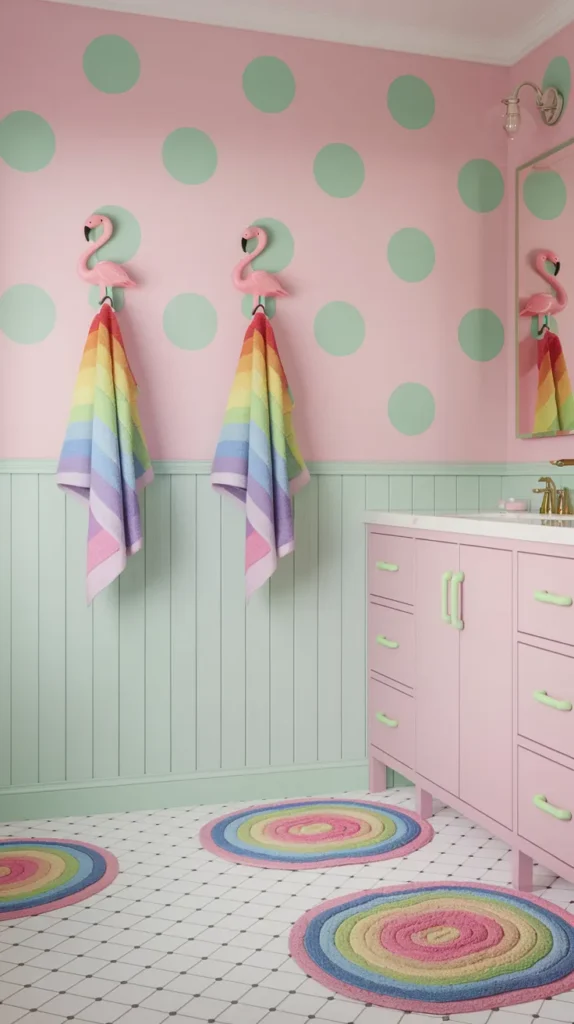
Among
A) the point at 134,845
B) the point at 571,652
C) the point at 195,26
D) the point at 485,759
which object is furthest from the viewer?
the point at 195,26

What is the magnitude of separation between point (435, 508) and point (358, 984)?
1690 millimetres

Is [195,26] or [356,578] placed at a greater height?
[195,26]

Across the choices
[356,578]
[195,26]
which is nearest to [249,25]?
[195,26]

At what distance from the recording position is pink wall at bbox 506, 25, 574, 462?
9.35 ft

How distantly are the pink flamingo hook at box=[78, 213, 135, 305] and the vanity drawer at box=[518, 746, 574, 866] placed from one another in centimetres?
168

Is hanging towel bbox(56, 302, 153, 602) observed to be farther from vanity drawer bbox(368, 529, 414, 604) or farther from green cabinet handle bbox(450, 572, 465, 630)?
green cabinet handle bbox(450, 572, 465, 630)

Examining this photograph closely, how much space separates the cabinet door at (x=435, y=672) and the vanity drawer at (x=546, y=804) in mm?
324

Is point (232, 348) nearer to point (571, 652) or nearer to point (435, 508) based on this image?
point (435, 508)

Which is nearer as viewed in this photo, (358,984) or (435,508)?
(358,984)

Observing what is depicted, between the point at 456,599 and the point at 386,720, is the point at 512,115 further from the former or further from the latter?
the point at 386,720

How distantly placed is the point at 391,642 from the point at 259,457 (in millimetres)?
677

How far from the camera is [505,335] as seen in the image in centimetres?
325

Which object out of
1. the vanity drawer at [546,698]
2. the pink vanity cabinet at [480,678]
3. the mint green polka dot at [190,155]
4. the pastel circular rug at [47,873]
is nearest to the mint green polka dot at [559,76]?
the mint green polka dot at [190,155]

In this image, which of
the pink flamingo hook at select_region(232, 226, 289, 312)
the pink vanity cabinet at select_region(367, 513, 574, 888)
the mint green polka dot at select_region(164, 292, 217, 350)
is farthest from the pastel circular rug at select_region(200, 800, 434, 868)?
the pink flamingo hook at select_region(232, 226, 289, 312)
